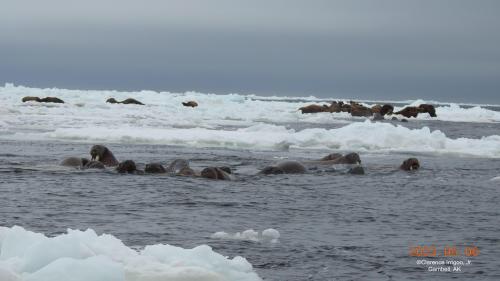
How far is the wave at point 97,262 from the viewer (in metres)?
6.35

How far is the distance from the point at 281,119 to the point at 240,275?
38327 millimetres

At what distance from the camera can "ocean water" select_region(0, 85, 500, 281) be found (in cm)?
727

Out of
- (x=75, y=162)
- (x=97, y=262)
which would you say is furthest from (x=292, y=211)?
(x=75, y=162)

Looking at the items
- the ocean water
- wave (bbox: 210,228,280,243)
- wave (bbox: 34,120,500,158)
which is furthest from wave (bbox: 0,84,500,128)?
wave (bbox: 210,228,280,243)

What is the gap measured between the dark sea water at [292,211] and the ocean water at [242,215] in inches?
0.8

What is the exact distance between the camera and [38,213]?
36.4ft

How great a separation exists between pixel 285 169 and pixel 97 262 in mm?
10647

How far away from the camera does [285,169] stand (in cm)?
1692

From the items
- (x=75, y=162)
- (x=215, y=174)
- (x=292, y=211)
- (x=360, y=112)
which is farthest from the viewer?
(x=360, y=112)

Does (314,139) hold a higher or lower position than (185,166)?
higher

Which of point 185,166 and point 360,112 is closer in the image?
point 185,166

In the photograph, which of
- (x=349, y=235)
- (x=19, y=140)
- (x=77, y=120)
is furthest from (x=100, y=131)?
(x=349, y=235)

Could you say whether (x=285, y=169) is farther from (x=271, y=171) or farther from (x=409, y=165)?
(x=409, y=165)

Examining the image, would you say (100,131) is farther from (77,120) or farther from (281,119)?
(281,119)
